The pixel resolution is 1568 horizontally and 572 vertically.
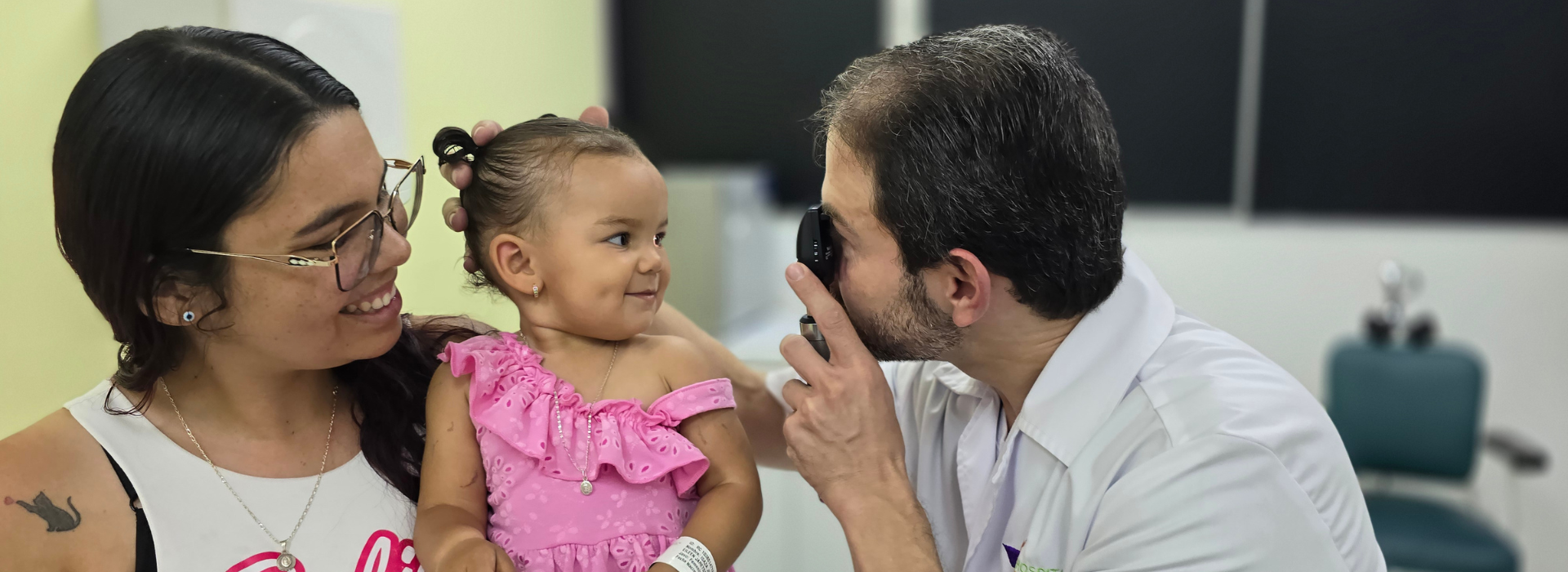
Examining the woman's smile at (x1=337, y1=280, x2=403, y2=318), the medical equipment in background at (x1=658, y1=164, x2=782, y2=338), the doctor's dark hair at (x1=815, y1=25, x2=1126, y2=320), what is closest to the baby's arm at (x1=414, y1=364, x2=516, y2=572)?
the woman's smile at (x1=337, y1=280, x2=403, y2=318)

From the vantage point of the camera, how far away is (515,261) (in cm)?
129

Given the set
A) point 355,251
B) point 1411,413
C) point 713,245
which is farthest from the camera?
point 713,245

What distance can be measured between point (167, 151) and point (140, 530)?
44 cm

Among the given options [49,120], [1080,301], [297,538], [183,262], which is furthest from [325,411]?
[1080,301]

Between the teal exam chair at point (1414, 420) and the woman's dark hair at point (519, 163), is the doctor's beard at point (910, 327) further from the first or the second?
the teal exam chair at point (1414, 420)

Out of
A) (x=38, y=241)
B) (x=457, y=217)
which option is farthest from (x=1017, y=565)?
A: (x=38, y=241)

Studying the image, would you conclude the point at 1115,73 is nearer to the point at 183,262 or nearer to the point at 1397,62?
the point at 1397,62

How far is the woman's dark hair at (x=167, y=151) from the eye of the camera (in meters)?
1.06

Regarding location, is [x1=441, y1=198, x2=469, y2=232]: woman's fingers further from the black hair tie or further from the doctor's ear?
the doctor's ear

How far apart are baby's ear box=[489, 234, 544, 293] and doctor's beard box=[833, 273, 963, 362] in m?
0.43

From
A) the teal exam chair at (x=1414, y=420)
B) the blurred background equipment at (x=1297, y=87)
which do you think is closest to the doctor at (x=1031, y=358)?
the teal exam chair at (x=1414, y=420)

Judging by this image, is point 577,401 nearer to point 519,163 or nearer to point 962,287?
point 519,163

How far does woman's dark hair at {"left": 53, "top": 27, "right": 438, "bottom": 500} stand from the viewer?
1.06m

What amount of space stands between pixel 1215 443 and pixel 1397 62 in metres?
2.70
